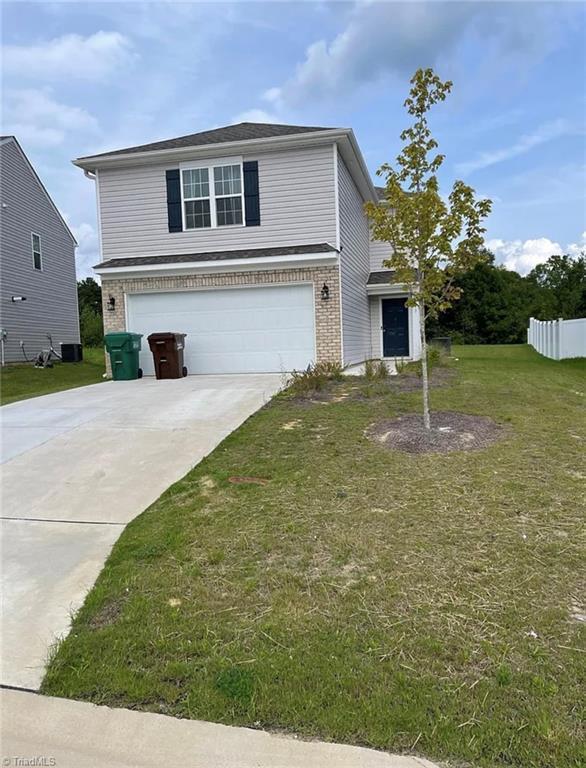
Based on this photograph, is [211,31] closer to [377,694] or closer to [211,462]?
[211,462]

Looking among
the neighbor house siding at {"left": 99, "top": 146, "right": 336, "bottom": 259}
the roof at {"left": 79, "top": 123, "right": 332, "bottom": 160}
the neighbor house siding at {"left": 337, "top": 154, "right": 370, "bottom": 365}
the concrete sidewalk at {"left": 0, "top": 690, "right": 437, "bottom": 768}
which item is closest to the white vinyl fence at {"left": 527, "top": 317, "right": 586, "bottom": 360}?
the neighbor house siding at {"left": 337, "top": 154, "right": 370, "bottom": 365}

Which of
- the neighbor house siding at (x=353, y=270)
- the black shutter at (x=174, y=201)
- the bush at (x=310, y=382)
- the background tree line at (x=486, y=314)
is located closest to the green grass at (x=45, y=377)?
the black shutter at (x=174, y=201)

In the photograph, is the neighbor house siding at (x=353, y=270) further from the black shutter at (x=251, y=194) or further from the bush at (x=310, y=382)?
the bush at (x=310, y=382)

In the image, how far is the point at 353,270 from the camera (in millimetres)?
14539

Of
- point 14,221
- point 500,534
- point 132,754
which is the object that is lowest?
point 132,754

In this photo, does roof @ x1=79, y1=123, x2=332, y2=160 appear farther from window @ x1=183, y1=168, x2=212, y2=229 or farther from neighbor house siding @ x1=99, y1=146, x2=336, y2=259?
window @ x1=183, y1=168, x2=212, y2=229

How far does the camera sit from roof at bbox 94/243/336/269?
40.7ft

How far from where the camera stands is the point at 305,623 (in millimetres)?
2863

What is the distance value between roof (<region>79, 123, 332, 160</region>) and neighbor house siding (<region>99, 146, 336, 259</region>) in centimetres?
41

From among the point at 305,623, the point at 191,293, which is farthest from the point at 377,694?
the point at 191,293

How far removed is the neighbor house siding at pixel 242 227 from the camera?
12648mm

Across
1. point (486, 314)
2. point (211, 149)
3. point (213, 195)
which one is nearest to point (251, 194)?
point (213, 195)

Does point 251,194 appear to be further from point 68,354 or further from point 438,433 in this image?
point 68,354

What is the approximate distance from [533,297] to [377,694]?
47.0 meters
